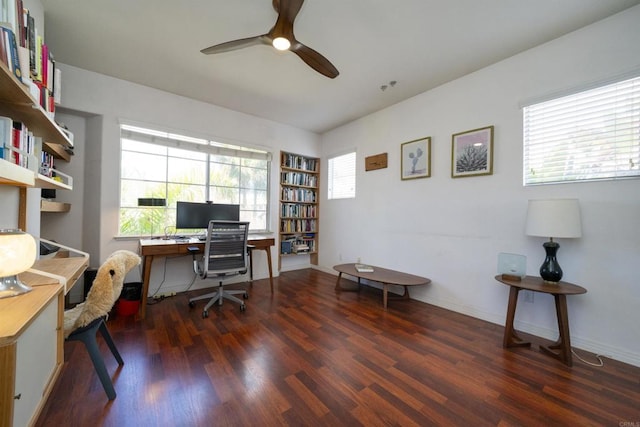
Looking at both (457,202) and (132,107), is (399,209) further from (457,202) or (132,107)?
(132,107)

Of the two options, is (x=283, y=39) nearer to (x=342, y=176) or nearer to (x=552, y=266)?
(x=342, y=176)

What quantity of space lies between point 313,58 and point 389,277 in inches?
98.7

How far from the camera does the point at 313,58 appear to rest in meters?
2.00

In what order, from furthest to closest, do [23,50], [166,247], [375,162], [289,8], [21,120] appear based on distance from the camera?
1. [375,162]
2. [166,247]
3. [289,8]
4. [21,120]
5. [23,50]

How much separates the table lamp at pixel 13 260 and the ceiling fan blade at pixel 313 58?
6.49ft

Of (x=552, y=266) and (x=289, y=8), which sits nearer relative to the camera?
(x=289, y=8)

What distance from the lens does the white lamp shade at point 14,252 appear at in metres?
0.97

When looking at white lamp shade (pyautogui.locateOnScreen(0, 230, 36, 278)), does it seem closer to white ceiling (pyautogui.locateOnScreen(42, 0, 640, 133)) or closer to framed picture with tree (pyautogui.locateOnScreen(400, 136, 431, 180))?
white ceiling (pyautogui.locateOnScreen(42, 0, 640, 133))

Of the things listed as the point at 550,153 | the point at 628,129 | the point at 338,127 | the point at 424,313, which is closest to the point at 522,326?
the point at 424,313

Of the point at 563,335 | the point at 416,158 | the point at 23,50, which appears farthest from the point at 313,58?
the point at 563,335

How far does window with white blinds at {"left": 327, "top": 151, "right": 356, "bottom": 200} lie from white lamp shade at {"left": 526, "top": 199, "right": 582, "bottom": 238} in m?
2.47

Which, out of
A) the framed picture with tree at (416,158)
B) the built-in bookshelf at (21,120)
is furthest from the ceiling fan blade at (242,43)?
the framed picture with tree at (416,158)

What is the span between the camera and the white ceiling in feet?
6.00

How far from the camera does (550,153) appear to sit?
2.16 meters
